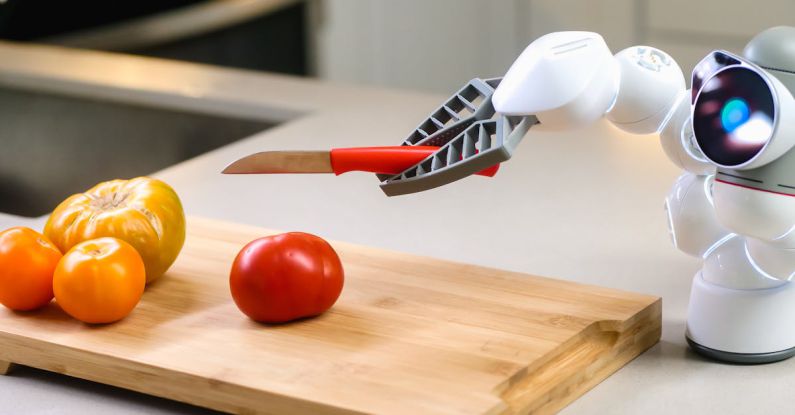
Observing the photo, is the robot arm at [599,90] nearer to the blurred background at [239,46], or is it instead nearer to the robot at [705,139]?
the robot at [705,139]

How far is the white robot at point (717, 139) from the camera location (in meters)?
0.82

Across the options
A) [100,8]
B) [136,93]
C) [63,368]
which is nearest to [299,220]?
[63,368]

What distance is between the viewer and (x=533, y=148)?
1.66m

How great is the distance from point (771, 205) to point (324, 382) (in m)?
0.34

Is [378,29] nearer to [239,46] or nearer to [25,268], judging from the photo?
[239,46]

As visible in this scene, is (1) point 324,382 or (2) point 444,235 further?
(2) point 444,235

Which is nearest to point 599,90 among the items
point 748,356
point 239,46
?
point 748,356

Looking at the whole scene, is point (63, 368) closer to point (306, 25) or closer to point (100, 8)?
point (100, 8)

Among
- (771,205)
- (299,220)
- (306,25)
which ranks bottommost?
(306,25)

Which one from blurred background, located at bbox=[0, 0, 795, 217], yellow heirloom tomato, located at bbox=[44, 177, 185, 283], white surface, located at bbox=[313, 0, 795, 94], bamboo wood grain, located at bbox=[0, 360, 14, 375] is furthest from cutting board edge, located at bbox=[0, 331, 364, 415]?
white surface, located at bbox=[313, 0, 795, 94]

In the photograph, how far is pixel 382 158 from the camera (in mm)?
931

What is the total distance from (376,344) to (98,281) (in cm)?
23

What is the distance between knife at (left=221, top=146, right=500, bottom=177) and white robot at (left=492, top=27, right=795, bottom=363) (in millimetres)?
78

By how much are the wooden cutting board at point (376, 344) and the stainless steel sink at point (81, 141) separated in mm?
770
